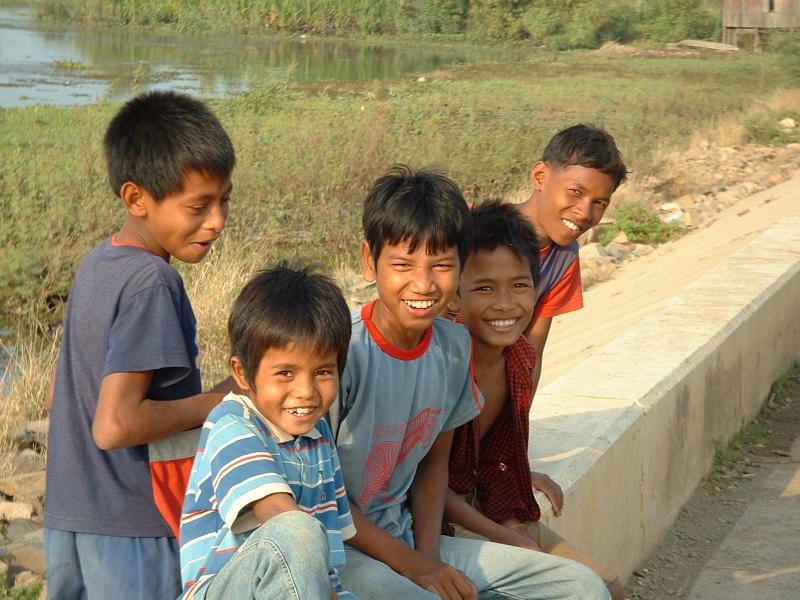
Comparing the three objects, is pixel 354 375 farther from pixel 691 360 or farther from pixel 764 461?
pixel 764 461

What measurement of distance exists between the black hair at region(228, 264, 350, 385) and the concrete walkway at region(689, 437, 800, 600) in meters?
2.48

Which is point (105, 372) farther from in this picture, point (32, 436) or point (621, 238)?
point (621, 238)

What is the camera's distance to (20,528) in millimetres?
4777

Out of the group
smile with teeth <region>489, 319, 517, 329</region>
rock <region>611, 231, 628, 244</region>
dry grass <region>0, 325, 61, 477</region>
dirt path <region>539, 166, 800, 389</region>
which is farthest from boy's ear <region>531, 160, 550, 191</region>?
rock <region>611, 231, 628, 244</region>

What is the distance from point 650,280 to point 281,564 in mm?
8786

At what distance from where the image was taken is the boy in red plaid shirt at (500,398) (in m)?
2.91

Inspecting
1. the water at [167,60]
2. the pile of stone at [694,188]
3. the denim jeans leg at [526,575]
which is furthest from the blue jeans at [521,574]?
the water at [167,60]

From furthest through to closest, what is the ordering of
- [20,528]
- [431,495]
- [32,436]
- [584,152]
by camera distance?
1. [32,436]
2. [20,528]
3. [584,152]
4. [431,495]

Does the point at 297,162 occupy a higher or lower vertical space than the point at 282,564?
lower

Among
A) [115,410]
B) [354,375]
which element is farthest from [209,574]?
[354,375]

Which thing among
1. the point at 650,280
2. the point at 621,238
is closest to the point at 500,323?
the point at 650,280

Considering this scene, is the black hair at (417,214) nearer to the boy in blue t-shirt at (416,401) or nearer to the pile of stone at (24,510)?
the boy in blue t-shirt at (416,401)

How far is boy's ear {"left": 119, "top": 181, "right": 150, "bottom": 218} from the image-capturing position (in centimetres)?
246

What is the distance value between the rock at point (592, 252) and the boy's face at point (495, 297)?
28.6ft
